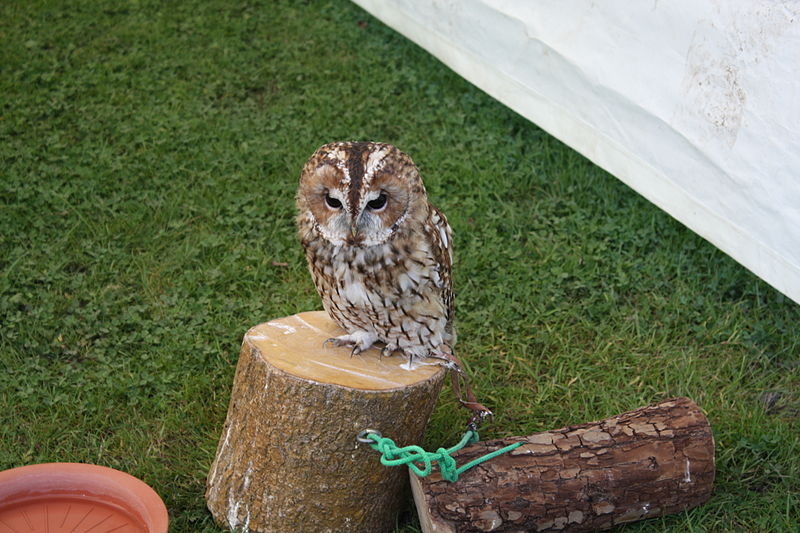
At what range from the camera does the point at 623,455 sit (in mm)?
2967

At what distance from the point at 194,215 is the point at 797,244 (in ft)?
10.2

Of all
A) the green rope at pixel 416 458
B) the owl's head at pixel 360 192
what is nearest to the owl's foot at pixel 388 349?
the green rope at pixel 416 458

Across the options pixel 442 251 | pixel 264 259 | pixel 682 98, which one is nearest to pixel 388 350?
pixel 442 251

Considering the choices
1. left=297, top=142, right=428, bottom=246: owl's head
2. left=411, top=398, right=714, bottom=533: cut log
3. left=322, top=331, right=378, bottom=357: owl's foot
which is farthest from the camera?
left=322, top=331, right=378, bottom=357: owl's foot

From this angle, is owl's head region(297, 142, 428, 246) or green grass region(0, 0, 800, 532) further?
green grass region(0, 0, 800, 532)

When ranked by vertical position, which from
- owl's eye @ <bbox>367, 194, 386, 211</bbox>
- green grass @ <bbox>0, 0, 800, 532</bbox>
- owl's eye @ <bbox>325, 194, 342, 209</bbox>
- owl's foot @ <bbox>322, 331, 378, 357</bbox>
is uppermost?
owl's eye @ <bbox>367, 194, 386, 211</bbox>

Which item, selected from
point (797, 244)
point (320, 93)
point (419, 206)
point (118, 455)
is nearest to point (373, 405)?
point (419, 206)

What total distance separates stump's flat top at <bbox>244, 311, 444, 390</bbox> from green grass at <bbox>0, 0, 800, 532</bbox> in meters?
0.63

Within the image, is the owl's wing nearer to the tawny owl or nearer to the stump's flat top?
the tawny owl

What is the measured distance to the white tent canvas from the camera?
137 inches

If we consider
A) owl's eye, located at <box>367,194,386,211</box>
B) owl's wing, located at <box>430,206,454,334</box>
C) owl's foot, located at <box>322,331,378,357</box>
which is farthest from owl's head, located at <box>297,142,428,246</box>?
owl's foot, located at <box>322,331,378,357</box>

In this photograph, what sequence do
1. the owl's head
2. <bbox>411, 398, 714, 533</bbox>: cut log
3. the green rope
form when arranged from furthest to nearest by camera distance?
<bbox>411, 398, 714, 533</bbox>: cut log → the green rope → the owl's head

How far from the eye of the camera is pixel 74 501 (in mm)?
2801

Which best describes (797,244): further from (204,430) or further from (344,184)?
(204,430)
